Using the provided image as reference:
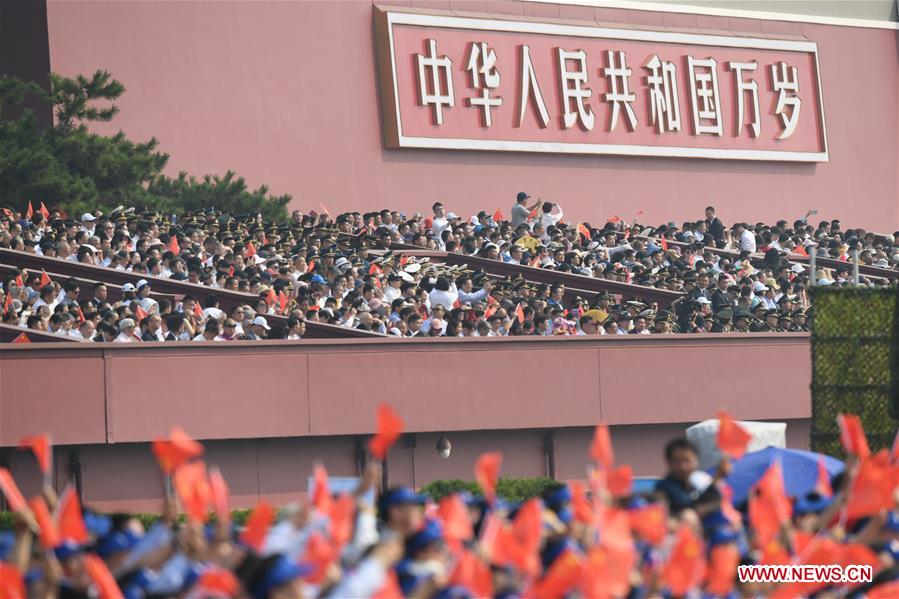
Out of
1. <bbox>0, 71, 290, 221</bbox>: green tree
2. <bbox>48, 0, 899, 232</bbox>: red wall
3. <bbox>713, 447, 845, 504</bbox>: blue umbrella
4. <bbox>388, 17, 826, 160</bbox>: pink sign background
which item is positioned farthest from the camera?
<bbox>388, 17, 826, 160</bbox>: pink sign background

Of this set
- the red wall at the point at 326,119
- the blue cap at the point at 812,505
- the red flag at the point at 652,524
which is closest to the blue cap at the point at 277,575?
the red flag at the point at 652,524

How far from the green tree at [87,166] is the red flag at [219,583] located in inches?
729

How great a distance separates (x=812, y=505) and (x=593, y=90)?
25.4 meters

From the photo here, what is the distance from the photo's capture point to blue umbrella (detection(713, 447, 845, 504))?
10.7 metres

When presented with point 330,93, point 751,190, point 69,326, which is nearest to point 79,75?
point 330,93

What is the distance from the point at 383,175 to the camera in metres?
31.6

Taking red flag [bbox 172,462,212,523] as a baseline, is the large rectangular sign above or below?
above

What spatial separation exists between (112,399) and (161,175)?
11.5 m

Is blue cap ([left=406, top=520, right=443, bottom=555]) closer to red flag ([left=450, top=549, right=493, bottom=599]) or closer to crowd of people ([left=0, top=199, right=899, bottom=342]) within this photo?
red flag ([left=450, top=549, right=493, bottom=599])

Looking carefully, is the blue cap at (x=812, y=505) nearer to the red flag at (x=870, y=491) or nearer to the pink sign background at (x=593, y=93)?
the red flag at (x=870, y=491)

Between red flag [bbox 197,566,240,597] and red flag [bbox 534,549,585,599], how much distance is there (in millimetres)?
1251

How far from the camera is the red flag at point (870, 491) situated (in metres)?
7.93

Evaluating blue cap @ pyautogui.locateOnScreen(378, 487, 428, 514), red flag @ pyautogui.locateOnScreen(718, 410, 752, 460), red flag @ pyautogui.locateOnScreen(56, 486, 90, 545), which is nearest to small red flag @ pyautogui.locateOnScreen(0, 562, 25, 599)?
red flag @ pyautogui.locateOnScreen(56, 486, 90, 545)

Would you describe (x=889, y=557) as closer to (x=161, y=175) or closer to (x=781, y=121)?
(x=161, y=175)
